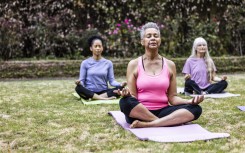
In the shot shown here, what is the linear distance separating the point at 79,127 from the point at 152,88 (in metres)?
0.79

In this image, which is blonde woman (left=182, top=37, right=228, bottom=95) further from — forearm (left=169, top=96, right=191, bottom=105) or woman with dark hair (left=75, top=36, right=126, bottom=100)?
forearm (left=169, top=96, right=191, bottom=105)

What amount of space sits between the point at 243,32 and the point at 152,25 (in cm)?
867

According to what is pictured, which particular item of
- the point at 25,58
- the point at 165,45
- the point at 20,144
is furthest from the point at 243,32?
the point at 20,144

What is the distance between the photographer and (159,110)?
4496 millimetres

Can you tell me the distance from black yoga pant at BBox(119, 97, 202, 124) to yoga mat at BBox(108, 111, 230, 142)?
0.11 metres

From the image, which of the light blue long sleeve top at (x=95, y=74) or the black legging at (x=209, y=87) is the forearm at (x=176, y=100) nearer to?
the light blue long sleeve top at (x=95, y=74)

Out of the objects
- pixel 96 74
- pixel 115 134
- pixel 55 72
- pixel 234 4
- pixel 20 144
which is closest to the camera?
pixel 20 144

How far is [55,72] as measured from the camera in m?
10.4

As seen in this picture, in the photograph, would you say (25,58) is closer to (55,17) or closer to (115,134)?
(55,17)

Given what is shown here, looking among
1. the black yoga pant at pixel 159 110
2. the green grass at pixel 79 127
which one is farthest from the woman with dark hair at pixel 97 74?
the black yoga pant at pixel 159 110

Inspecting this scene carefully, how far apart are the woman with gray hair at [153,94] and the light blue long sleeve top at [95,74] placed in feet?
7.37

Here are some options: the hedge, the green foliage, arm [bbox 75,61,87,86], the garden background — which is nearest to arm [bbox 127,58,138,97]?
the garden background

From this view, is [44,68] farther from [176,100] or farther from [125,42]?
[176,100]

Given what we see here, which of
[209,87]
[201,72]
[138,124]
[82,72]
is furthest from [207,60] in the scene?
[138,124]
